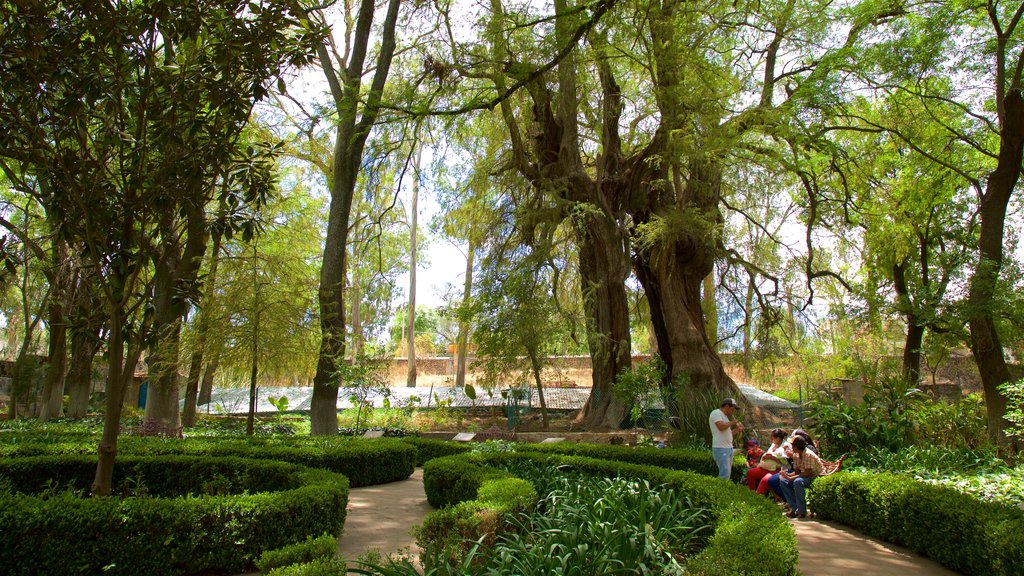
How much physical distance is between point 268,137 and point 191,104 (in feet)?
34.3

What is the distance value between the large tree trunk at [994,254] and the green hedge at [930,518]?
4362mm

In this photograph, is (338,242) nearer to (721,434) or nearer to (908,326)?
(721,434)

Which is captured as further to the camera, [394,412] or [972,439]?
[394,412]

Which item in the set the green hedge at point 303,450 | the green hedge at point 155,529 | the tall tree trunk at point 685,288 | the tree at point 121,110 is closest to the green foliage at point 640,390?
the tall tree trunk at point 685,288

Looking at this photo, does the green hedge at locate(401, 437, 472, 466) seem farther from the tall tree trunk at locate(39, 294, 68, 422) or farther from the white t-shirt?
the tall tree trunk at locate(39, 294, 68, 422)

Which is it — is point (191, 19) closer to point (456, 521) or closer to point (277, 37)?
point (277, 37)

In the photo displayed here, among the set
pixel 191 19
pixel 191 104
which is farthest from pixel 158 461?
pixel 191 19

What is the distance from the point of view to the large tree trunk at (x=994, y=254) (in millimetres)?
9945

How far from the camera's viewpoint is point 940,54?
10.7m

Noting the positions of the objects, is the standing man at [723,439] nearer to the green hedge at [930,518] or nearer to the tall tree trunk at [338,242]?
the green hedge at [930,518]

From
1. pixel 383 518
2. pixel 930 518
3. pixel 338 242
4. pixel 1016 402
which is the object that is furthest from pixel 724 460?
pixel 338 242

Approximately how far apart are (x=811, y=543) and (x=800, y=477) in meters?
1.48

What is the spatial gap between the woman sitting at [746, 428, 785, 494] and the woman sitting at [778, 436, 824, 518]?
0.65 feet

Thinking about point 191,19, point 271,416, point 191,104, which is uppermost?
point 191,19
